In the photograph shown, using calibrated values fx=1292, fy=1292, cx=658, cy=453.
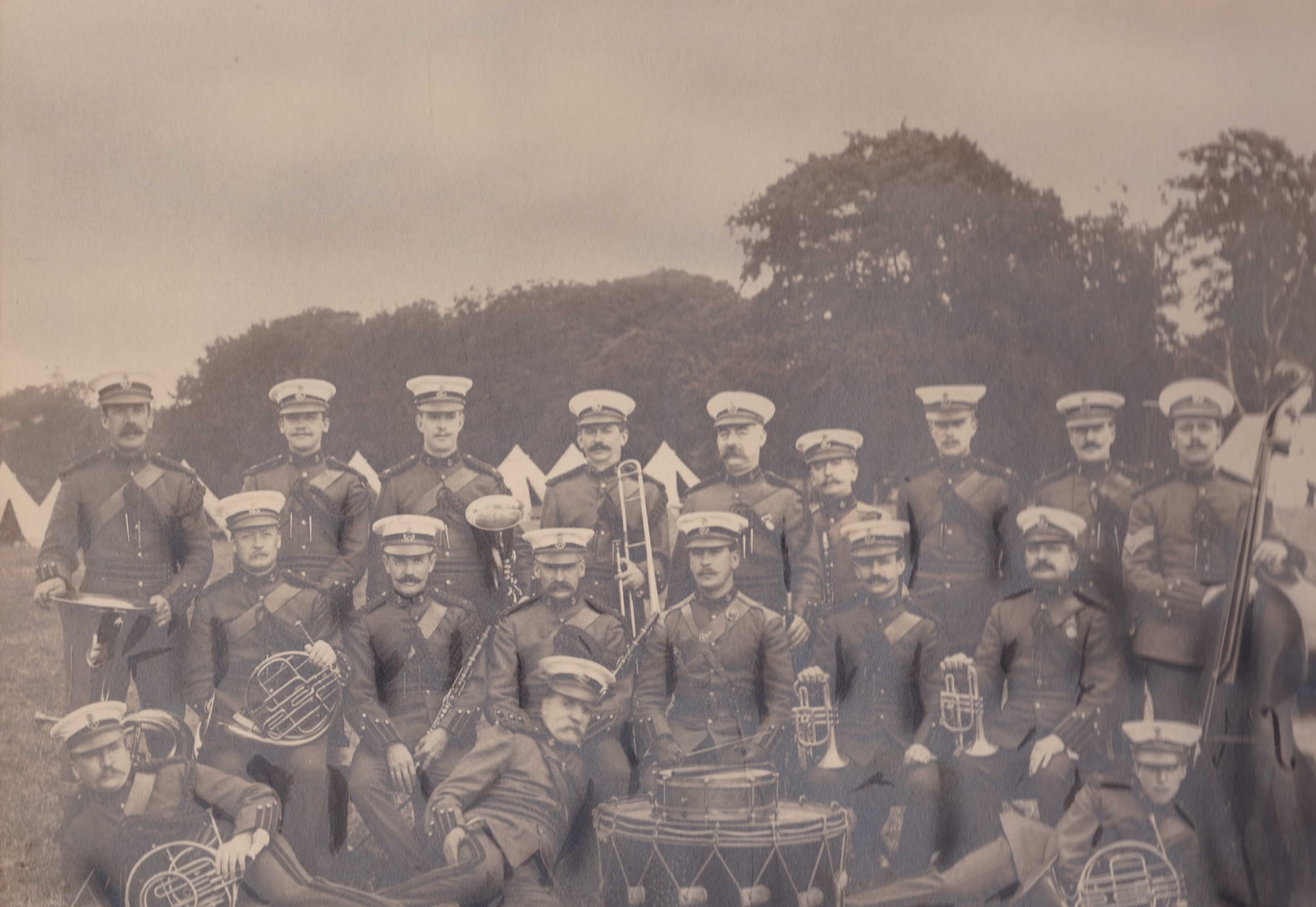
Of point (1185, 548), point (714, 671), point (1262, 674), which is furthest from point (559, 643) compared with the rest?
point (1262, 674)

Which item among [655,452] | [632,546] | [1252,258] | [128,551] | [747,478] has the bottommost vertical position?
[632,546]

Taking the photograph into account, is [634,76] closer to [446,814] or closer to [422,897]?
[446,814]

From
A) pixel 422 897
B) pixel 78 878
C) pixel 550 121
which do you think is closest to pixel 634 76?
pixel 550 121

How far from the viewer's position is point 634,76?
195 inches

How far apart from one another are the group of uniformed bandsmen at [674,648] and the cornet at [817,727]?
2cm

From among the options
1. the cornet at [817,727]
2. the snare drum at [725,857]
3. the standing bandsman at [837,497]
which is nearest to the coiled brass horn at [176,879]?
the snare drum at [725,857]

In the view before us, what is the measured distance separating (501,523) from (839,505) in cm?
128

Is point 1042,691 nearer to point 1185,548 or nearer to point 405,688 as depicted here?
point 1185,548

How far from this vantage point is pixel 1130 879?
193 inches

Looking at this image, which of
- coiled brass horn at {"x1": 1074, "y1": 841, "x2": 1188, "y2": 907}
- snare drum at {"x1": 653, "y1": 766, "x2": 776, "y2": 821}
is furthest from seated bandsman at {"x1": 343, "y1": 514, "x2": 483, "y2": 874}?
coiled brass horn at {"x1": 1074, "y1": 841, "x2": 1188, "y2": 907}

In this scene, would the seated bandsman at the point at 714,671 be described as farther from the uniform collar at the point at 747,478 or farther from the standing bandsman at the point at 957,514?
the standing bandsman at the point at 957,514

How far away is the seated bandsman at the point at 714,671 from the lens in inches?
190

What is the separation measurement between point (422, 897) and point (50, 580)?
1.85m

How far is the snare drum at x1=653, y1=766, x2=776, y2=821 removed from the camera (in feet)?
15.6
